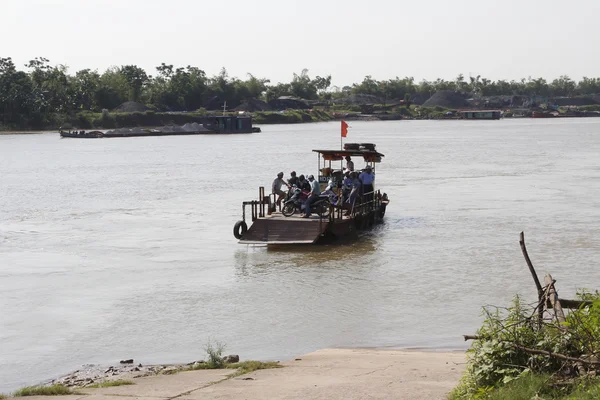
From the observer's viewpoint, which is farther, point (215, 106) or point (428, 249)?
point (215, 106)

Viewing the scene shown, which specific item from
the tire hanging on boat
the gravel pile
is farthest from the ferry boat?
the gravel pile

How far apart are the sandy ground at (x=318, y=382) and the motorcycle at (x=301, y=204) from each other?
12.5m

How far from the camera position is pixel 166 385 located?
38.2 feet

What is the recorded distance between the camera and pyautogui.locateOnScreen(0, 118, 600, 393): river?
16.3 m

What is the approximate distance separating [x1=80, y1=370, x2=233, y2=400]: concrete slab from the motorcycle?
44.9 ft

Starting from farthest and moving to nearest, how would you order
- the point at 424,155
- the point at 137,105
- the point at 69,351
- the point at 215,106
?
1. the point at 215,106
2. the point at 137,105
3. the point at 424,155
4. the point at 69,351

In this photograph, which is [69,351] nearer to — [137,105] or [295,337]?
[295,337]

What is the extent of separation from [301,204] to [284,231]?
1416mm

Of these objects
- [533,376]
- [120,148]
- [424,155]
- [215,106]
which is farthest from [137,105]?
[533,376]

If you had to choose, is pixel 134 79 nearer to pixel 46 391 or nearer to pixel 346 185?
pixel 346 185

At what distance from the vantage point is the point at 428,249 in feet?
87.9

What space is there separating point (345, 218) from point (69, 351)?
513 inches

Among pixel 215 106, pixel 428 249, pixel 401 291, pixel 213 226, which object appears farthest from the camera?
pixel 215 106

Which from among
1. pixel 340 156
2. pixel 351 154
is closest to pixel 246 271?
pixel 351 154
